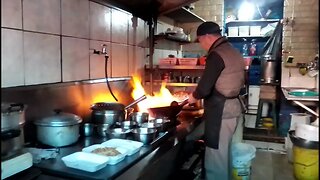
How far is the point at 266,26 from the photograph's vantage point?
5141mm

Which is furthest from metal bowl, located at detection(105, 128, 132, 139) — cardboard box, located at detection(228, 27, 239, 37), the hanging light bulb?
the hanging light bulb

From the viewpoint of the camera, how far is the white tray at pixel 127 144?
145 cm

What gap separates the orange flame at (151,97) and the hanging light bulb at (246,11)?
2994mm

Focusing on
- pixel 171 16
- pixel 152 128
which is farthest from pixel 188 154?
pixel 171 16

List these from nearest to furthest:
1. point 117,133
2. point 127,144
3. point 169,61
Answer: point 127,144
point 117,133
point 169,61

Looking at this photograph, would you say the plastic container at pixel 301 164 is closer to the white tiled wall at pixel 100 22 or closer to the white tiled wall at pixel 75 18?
the white tiled wall at pixel 100 22

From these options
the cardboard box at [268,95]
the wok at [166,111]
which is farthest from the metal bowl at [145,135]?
the cardboard box at [268,95]

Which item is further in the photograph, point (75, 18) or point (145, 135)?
point (75, 18)

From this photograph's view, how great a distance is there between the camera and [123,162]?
133 cm

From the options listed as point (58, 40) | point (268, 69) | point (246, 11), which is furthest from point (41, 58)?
point (246, 11)

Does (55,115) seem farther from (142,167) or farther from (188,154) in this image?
(188,154)

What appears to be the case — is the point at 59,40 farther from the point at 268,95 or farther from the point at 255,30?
the point at 255,30

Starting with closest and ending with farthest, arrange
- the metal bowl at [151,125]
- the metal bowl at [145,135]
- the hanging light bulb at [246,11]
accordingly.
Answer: the metal bowl at [145,135] < the metal bowl at [151,125] < the hanging light bulb at [246,11]

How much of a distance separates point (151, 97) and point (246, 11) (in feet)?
11.1
